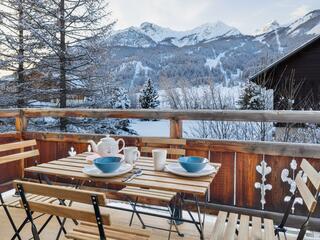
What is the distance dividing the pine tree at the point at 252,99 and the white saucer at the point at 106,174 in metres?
5.51

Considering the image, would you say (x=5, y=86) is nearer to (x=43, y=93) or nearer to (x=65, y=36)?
(x=43, y=93)

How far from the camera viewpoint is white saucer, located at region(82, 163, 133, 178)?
1813mm

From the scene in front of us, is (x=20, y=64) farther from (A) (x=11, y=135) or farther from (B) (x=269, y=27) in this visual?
(B) (x=269, y=27)

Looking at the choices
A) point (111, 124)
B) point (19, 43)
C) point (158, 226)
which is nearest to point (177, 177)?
point (158, 226)

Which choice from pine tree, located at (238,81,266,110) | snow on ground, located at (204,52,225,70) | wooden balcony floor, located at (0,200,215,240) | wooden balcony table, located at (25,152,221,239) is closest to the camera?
wooden balcony table, located at (25,152,221,239)

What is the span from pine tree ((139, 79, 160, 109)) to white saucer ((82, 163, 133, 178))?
25.7ft

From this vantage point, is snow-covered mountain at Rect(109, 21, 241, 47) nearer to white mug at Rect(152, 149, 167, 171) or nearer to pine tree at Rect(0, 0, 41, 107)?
pine tree at Rect(0, 0, 41, 107)

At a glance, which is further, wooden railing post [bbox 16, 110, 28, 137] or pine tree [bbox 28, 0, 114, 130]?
pine tree [bbox 28, 0, 114, 130]

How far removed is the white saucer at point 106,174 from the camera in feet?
5.95

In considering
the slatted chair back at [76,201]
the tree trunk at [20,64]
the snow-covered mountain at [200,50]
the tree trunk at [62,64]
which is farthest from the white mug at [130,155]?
the tree trunk at [20,64]

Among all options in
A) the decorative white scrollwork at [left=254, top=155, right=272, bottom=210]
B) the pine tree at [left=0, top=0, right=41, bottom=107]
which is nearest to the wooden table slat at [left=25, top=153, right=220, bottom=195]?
the decorative white scrollwork at [left=254, top=155, right=272, bottom=210]

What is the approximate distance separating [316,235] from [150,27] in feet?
30.5

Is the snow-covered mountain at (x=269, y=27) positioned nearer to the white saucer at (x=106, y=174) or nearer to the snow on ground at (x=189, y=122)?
the snow on ground at (x=189, y=122)

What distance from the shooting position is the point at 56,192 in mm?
1454
